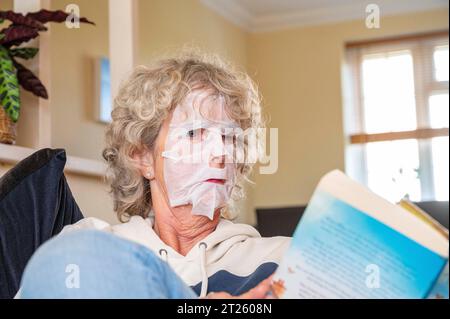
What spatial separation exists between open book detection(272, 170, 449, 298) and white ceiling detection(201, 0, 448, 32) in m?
4.55

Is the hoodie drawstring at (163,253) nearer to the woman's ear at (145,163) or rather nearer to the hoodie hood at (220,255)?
the hoodie hood at (220,255)

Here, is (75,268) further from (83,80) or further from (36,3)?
(83,80)

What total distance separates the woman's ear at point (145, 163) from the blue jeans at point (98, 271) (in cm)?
69

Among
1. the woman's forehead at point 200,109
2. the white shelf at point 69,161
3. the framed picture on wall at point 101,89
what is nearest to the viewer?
the woman's forehead at point 200,109

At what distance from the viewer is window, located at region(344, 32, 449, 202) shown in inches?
212

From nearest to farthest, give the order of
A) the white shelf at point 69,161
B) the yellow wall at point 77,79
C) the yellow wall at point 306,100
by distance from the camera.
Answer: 1. the white shelf at point 69,161
2. the yellow wall at point 77,79
3. the yellow wall at point 306,100

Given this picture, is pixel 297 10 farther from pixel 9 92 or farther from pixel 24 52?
pixel 9 92

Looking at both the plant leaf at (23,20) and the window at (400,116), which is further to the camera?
the window at (400,116)

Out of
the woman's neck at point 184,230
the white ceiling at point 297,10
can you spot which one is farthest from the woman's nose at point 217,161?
the white ceiling at point 297,10

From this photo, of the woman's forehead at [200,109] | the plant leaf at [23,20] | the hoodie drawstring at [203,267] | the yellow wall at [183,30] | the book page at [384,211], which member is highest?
the yellow wall at [183,30]

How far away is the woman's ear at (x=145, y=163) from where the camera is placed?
1573mm

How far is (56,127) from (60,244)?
2661 mm

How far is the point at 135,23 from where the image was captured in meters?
2.47

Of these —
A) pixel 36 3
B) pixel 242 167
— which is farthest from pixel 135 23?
pixel 242 167
